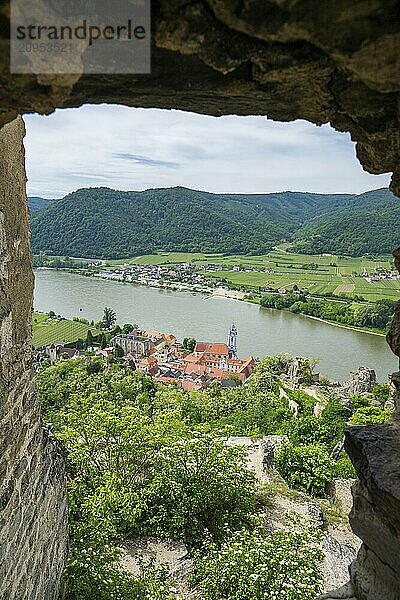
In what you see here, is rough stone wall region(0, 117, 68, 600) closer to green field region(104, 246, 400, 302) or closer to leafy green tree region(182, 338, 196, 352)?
leafy green tree region(182, 338, 196, 352)

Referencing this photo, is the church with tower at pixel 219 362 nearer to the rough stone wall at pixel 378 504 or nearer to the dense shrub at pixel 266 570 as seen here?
the dense shrub at pixel 266 570

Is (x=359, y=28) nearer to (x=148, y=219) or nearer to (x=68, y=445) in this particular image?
(x=68, y=445)

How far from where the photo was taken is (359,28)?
1141mm

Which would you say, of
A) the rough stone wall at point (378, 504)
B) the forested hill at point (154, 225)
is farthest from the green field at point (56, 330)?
the rough stone wall at point (378, 504)

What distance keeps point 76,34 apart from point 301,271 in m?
56.2

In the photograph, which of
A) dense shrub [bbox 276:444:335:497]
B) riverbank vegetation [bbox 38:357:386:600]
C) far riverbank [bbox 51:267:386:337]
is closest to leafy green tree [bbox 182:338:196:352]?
far riverbank [bbox 51:267:386:337]

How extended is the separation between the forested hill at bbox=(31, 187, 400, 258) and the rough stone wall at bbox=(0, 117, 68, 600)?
1998 inches

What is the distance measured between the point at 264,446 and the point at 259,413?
5.20 metres

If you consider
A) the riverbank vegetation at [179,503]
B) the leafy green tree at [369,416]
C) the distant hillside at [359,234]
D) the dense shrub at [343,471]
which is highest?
the distant hillside at [359,234]

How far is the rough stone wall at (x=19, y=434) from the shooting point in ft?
8.34

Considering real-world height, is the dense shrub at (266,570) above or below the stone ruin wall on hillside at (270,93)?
below

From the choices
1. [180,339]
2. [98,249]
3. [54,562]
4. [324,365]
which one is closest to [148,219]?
[98,249]

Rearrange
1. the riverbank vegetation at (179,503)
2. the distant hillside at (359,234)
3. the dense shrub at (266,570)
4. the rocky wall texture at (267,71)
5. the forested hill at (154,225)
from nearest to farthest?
the rocky wall texture at (267,71)
the dense shrub at (266,570)
the riverbank vegetation at (179,503)
the distant hillside at (359,234)
the forested hill at (154,225)

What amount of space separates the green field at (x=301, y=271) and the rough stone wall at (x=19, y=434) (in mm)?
37622
